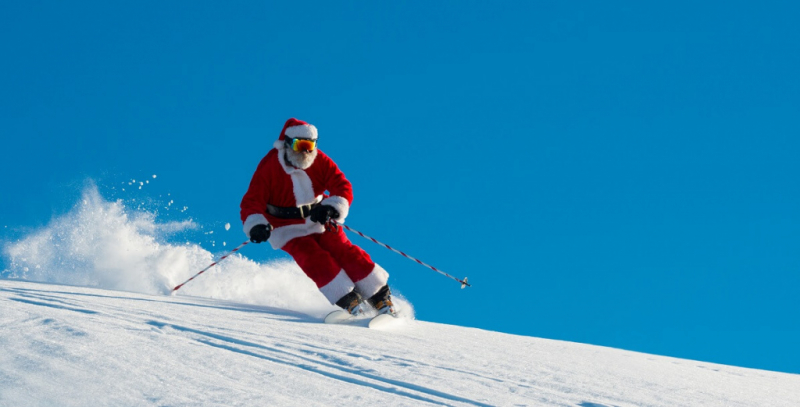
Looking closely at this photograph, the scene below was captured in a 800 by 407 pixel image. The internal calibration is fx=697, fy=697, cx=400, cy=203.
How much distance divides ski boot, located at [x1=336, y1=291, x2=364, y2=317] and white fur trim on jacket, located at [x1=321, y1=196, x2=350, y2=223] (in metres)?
0.64

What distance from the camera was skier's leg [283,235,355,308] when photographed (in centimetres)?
500

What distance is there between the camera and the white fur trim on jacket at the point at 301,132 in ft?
17.9

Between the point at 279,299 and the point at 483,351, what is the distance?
3045mm

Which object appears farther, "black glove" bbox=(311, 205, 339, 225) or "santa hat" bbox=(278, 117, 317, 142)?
"santa hat" bbox=(278, 117, 317, 142)

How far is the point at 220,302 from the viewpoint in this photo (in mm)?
5449

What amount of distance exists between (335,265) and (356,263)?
17cm

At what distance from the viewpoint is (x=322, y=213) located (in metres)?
5.23

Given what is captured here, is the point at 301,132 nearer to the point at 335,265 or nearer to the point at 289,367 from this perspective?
the point at 335,265

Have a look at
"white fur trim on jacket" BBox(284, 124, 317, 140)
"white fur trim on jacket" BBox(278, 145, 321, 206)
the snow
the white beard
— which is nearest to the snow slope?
the snow

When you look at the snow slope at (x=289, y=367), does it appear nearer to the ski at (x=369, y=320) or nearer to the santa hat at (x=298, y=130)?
the ski at (x=369, y=320)

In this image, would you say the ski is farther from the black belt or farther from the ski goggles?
the ski goggles

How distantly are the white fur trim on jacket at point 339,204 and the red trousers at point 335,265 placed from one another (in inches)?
5.8

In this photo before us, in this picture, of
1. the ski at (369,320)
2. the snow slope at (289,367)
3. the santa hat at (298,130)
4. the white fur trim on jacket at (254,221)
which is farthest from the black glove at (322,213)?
the snow slope at (289,367)

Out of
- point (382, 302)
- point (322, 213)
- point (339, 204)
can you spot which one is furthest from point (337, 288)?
point (339, 204)
